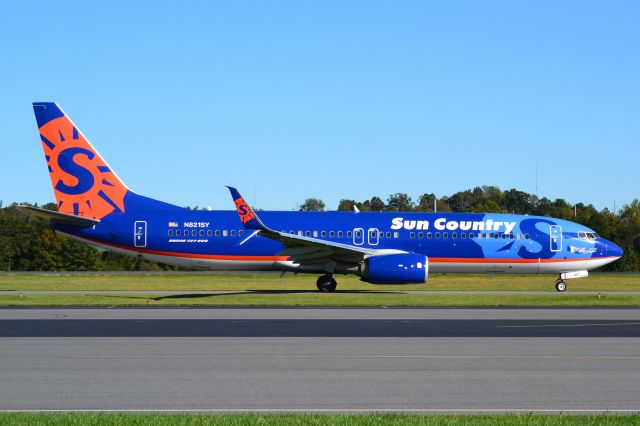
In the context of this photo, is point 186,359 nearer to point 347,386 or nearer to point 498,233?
point 347,386

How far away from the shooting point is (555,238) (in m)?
38.5

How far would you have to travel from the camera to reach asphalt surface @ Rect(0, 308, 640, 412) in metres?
11.1

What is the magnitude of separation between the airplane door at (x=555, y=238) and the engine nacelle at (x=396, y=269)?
21.8 ft

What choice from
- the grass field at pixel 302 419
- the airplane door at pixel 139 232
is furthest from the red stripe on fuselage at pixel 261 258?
the grass field at pixel 302 419

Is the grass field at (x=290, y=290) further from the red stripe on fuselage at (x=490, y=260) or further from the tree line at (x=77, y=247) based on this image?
the tree line at (x=77, y=247)

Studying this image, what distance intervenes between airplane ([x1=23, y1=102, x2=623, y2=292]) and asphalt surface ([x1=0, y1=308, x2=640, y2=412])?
565 inches

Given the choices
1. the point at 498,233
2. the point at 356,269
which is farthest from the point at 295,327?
the point at 498,233

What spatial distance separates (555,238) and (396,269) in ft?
26.8

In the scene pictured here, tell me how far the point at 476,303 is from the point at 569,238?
11973 millimetres

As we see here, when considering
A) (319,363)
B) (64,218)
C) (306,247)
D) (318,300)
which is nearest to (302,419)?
(319,363)

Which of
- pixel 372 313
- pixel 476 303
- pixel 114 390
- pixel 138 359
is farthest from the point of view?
pixel 476 303

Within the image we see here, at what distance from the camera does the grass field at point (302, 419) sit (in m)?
9.38

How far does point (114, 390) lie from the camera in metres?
11.7

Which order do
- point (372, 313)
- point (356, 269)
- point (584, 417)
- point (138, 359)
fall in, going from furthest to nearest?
point (356, 269), point (372, 313), point (138, 359), point (584, 417)
